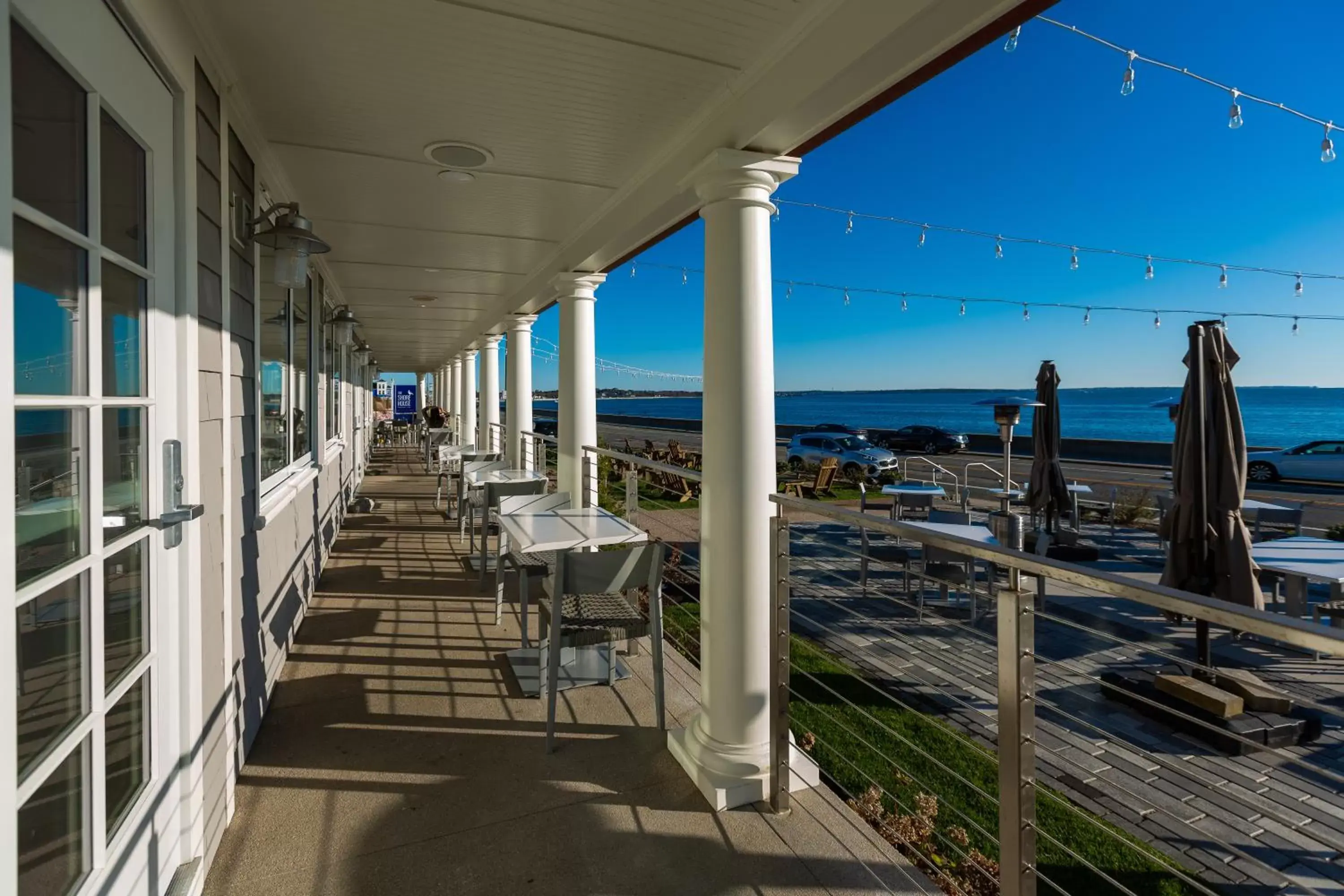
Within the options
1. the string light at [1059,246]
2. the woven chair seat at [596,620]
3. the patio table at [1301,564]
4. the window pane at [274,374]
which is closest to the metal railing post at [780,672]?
the woven chair seat at [596,620]

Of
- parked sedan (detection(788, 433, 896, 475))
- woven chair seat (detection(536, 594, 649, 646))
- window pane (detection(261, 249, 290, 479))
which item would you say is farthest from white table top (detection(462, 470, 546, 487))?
parked sedan (detection(788, 433, 896, 475))

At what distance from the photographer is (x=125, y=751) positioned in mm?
1436

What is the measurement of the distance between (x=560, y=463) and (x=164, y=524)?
3.04 metres

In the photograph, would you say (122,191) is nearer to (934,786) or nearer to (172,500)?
(172,500)

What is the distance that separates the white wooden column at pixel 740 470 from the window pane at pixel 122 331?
1424mm

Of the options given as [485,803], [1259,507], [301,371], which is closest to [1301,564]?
[1259,507]

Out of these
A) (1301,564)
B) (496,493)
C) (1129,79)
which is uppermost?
(1129,79)

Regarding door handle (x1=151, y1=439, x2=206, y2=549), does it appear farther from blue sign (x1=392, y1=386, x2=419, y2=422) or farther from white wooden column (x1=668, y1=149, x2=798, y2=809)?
blue sign (x1=392, y1=386, x2=419, y2=422)

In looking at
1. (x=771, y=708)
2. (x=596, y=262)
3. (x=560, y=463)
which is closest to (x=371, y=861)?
(x=771, y=708)

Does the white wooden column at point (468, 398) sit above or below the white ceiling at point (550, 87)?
below

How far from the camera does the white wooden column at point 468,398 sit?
10336mm

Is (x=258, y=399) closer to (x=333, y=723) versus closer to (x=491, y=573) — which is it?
(x=333, y=723)

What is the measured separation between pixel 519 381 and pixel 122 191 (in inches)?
200

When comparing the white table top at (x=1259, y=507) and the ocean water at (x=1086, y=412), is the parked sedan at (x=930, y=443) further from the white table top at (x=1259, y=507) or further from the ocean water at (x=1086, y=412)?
the white table top at (x=1259, y=507)
